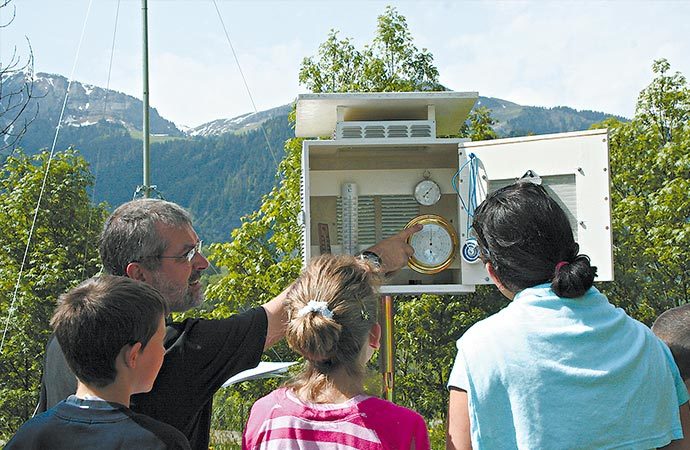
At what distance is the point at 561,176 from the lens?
3.33 m

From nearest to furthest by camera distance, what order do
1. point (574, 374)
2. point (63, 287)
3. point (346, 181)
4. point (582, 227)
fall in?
1. point (574, 374)
2. point (582, 227)
3. point (346, 181)
4. point (63, 287)

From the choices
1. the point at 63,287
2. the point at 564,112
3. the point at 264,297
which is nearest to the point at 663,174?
the point at 264,297

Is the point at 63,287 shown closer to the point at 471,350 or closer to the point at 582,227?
the point at 582,227

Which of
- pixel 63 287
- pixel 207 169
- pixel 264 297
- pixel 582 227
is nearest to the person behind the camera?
pixel 582 227

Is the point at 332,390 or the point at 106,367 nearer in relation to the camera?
the point at 106,367

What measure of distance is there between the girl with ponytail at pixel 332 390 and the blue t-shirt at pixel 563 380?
20cm

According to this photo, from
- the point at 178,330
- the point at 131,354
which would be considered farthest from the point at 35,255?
the point at 131,354

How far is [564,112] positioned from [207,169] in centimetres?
4530

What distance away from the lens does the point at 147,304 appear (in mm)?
1839

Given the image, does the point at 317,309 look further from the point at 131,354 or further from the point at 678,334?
the point at 678,334

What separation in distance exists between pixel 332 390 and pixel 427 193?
2063mm

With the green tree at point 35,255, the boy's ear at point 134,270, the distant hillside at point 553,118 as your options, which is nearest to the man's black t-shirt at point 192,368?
the boy's ear at point 134,270

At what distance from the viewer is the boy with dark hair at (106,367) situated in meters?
1.70

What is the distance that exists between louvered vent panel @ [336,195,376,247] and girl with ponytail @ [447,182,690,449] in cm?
214
